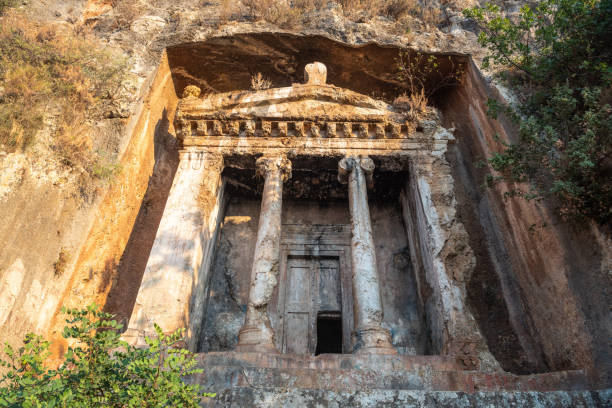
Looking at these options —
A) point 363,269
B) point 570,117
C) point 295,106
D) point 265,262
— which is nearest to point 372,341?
point 363,269

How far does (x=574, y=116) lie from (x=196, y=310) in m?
6.24

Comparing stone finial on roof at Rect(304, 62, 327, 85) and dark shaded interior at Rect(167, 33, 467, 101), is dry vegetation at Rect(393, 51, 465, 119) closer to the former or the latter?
dark shaded interior at Rect(167, 33, 467, 101)

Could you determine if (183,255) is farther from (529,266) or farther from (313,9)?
(313,9)

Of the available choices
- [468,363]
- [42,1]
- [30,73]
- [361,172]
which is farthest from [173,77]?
[468,363]

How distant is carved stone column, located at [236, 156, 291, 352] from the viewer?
553 centimetres

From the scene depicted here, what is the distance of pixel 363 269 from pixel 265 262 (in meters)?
1.49

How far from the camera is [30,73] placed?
7512 millimetres

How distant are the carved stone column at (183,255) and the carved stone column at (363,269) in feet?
7.92

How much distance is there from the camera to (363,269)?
6.16 m

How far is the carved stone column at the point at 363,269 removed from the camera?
548 cm

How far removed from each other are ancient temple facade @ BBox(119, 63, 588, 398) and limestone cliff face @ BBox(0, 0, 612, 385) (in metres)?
0.85

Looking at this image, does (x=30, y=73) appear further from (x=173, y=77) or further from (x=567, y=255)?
(x=567, y=255)

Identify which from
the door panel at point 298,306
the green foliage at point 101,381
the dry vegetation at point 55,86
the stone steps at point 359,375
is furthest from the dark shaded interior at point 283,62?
the green foliage at point 101,381

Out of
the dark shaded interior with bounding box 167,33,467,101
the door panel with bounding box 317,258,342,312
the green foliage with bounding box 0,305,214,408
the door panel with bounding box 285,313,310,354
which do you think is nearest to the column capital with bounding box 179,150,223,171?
the door panel with bounding box 317,258,342,312
